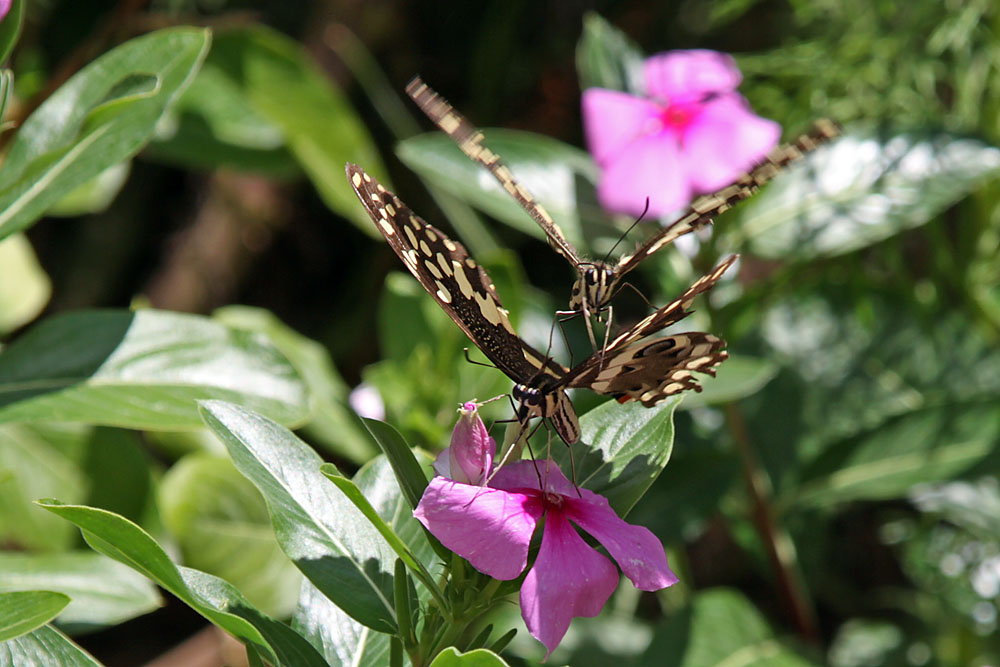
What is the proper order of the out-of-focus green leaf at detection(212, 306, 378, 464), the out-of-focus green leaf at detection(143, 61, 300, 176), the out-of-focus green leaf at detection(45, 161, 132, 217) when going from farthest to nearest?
the out-of-focus green leaf at detection(143, 61, 300, 176) < the out-of-focus green leaf at detection(45, 161, 132, 217) < the out-of-focus green leaf at detection(212, 306, 378, 464)

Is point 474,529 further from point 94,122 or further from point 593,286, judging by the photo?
point 94,122

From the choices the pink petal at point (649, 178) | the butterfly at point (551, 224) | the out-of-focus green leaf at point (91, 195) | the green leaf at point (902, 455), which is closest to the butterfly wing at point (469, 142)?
the butterfly at point (551, 224)

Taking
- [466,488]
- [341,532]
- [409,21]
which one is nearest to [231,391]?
[341,532]

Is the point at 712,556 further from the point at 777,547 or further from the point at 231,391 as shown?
the point at 231,391

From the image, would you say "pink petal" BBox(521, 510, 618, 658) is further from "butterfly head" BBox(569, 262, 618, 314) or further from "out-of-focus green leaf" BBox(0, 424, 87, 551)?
"out-of-focus green leaf" BBox(0, 424, 87, 551)

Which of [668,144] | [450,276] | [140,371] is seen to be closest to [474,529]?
[450,276]

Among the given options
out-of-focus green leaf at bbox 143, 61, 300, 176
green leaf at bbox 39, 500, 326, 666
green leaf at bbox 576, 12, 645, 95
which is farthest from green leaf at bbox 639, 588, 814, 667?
out-of-focus green leaf at bbox 143, 61, 300, 176
